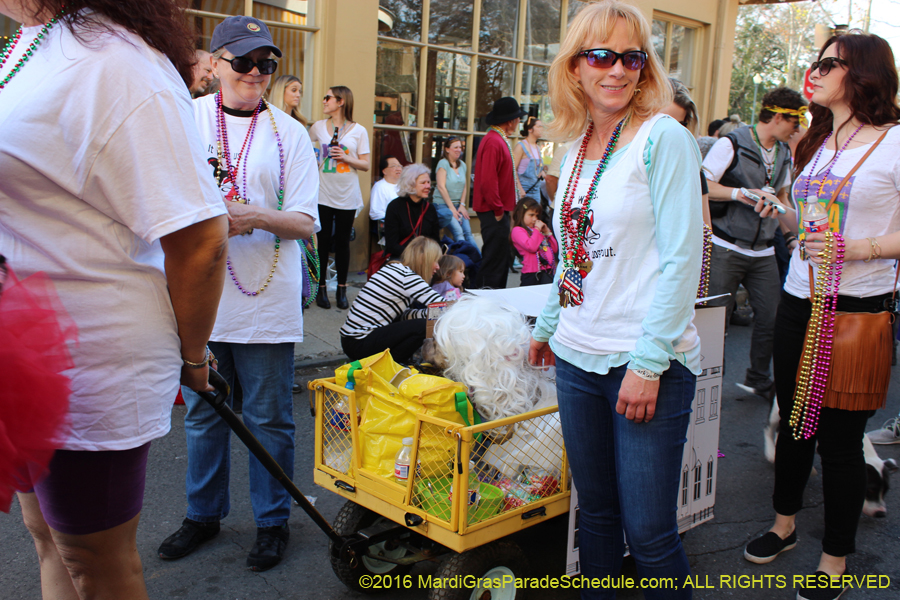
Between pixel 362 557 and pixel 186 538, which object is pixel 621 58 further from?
pixel 186 538

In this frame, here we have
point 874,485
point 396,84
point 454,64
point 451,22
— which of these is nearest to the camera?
point 874,485

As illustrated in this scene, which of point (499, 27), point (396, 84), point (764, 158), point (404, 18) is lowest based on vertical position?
point (764, 158)

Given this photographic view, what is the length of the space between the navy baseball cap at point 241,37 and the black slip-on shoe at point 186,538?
1944 millimetres

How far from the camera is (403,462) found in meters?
2.47

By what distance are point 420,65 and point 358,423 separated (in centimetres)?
736

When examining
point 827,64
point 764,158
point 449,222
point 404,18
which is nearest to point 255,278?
point 827,64

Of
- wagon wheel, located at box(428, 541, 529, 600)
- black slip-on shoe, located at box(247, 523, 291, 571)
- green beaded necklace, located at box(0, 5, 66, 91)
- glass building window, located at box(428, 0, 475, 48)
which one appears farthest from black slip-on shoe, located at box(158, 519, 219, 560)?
glass building window, located at box(428, 0, 475, 48)

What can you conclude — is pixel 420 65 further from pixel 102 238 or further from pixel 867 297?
pixel 102 238

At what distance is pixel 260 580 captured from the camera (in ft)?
9.18

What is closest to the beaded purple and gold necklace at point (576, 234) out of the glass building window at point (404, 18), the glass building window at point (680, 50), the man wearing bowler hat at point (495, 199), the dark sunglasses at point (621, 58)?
the dark sunglasses at point (621, 58)

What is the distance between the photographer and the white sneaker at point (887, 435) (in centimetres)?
451

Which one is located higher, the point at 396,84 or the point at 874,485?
the point at 396,84

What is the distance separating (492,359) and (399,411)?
487 mm

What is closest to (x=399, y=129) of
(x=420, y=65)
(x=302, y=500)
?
(x=420, y=65)
